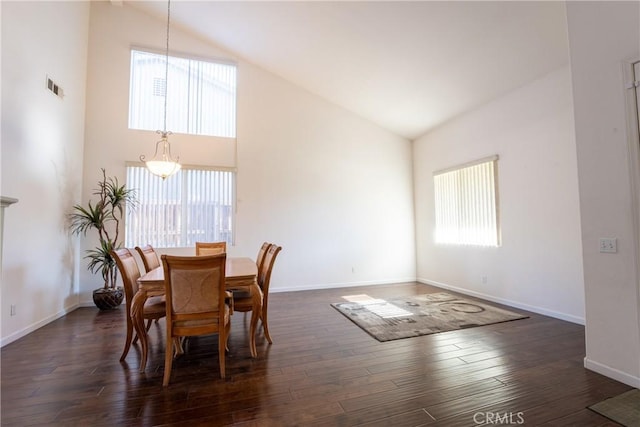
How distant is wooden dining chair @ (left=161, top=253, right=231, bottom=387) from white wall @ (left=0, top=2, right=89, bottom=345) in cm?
217

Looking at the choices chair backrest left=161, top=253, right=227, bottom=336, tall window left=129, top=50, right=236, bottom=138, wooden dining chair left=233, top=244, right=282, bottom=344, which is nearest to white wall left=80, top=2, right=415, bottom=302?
tall window left=129, top=50, right=236, bottom=138

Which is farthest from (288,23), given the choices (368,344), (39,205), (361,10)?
(368,344)

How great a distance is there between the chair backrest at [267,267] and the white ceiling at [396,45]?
3.13 m

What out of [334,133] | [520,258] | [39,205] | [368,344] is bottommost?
[368,344]

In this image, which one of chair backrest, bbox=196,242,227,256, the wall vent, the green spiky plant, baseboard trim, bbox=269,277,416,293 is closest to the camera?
the wall vent

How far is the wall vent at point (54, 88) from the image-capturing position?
3557 millimetres

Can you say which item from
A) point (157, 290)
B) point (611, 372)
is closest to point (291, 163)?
point (157, 290)

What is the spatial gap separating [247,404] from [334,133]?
497 centimetres

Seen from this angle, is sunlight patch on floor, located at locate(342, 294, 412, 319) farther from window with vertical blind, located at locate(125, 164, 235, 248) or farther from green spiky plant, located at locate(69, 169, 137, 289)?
green spiky plant, located at locate(69, 169, 137, 289)

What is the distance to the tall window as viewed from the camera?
484cm

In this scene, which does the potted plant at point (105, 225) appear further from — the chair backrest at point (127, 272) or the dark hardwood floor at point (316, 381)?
the chair backrest at point (127, 272)

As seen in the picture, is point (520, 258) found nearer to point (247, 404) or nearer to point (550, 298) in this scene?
point (550, 298)

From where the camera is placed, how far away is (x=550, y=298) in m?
3.62

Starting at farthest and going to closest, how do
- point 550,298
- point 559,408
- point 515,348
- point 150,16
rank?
point 150,16, point 550,298, point 515,348, point 559,408
